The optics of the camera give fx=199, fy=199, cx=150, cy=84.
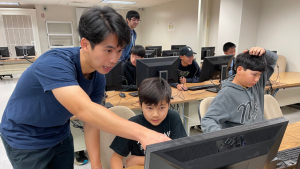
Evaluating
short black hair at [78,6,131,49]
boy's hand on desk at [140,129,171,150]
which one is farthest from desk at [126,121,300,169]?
short black hair at [78,6,131,49]

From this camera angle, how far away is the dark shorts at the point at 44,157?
2.98ft

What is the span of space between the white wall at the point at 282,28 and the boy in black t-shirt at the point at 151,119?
3781 millimetres

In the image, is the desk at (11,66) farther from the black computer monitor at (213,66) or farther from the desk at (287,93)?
the desk at (287,93)

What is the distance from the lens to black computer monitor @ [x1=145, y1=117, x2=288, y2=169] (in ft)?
1.44

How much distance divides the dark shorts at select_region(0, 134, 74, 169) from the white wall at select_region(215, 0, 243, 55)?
424 centimetres

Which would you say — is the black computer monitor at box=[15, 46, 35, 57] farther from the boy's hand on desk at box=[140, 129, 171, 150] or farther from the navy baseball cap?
the boy's hand on desk at box=[140, 129, 171, 150]

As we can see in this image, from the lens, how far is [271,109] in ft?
5.67

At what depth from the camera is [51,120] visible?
2.89ft

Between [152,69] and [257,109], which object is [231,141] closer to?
[257,109]

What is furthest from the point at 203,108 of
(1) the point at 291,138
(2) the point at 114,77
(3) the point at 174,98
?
(2) the point at 114,77

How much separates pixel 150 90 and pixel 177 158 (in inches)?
26.3

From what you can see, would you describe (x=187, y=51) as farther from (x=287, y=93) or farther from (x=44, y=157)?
(x=44, y=157)

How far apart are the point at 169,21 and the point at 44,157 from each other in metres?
7.12

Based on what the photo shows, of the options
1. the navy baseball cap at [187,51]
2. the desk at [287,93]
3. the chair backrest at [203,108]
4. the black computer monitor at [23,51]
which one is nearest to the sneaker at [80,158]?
the chair backrest at [203,108]
